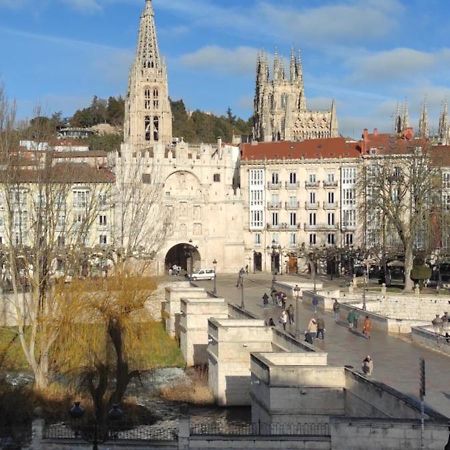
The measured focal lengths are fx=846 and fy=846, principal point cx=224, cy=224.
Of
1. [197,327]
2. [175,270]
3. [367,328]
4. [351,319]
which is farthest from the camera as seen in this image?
[175,270]

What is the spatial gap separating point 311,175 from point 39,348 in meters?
50.3

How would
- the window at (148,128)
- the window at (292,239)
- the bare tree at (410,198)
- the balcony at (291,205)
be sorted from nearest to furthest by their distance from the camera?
the bare tree at (410,198)
the window at (292,239)
the balcony at (291,205)
the window at (148,128)

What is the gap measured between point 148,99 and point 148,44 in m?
6.16

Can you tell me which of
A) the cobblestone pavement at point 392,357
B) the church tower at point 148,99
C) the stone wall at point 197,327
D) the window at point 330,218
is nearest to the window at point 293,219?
the window at point 330,218

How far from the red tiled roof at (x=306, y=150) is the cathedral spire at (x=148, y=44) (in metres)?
14.8

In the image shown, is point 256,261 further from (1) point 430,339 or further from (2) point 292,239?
(1) point 430,339

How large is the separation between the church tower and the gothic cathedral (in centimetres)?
4517

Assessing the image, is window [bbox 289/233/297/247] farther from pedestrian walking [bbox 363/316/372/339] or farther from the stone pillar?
the stone pillar

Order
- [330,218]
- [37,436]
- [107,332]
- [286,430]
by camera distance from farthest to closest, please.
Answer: [330,218]
[107,332]
[286,430]
[37,436]

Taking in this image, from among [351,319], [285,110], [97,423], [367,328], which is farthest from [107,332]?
[285,110]

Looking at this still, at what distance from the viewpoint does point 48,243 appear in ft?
129

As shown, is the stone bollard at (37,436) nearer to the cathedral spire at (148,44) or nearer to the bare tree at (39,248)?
the bare tree at (39,248)

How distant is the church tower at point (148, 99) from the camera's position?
90750mm

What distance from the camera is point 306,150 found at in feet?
279
